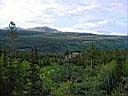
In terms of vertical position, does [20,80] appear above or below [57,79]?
above

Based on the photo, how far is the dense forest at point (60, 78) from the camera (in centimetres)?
5911

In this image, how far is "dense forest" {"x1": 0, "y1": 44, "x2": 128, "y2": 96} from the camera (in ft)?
194

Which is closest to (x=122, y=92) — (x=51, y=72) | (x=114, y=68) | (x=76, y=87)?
(x=76, y=87)

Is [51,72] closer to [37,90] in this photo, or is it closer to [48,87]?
[48,87]

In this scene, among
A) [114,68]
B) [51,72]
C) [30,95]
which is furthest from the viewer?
[51,72]

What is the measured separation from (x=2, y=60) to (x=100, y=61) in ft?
301

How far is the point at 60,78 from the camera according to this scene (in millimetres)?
112750

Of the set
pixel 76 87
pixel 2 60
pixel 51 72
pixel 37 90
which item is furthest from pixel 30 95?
pixel 51 72

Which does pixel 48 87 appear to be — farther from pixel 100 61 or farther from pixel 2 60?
pixel 100 61

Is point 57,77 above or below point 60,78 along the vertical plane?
above

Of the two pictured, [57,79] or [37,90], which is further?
[57,79]

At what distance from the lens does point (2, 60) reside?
6159cm

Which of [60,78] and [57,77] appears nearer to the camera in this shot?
[60,78]

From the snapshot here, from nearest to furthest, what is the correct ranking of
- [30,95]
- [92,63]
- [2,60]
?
[2,60]
[30,95]
[92,63]
